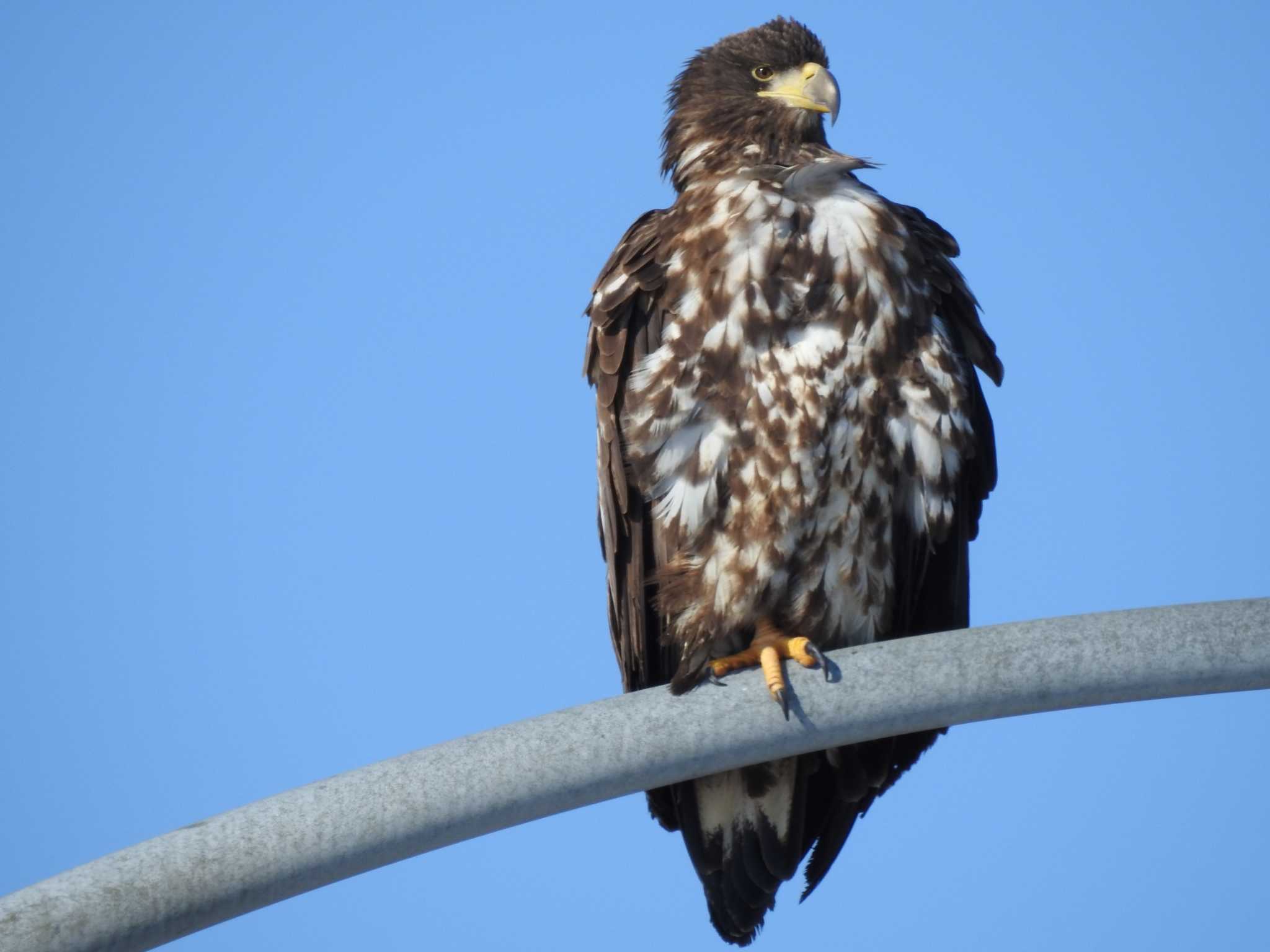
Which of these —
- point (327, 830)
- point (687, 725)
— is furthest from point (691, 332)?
point (327, 830)

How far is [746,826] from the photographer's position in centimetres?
565

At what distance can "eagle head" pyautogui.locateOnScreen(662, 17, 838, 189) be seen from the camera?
6043mm

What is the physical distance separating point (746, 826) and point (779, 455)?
1247 millimetres

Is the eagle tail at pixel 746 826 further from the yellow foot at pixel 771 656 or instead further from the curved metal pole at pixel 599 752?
the curved metal pole at pixel 599 752

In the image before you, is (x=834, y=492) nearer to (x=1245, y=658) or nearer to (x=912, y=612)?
(x=912, y=612)

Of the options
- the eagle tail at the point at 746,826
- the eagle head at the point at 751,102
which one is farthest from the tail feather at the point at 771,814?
the eagle head at the point at 751,102

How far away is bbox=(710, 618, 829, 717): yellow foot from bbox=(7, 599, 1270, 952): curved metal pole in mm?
163

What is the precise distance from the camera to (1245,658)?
381cm

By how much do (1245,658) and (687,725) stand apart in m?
1.23

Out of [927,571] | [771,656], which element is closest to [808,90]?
[927,571]

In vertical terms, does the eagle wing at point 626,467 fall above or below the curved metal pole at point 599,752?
above

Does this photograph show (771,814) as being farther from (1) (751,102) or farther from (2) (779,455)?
(1) (751,102)

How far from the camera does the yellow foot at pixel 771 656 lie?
450 cm

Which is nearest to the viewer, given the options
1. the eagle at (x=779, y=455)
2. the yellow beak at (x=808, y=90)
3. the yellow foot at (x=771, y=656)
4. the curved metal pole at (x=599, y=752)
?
the curved metal pole at (x=599, y=752)
